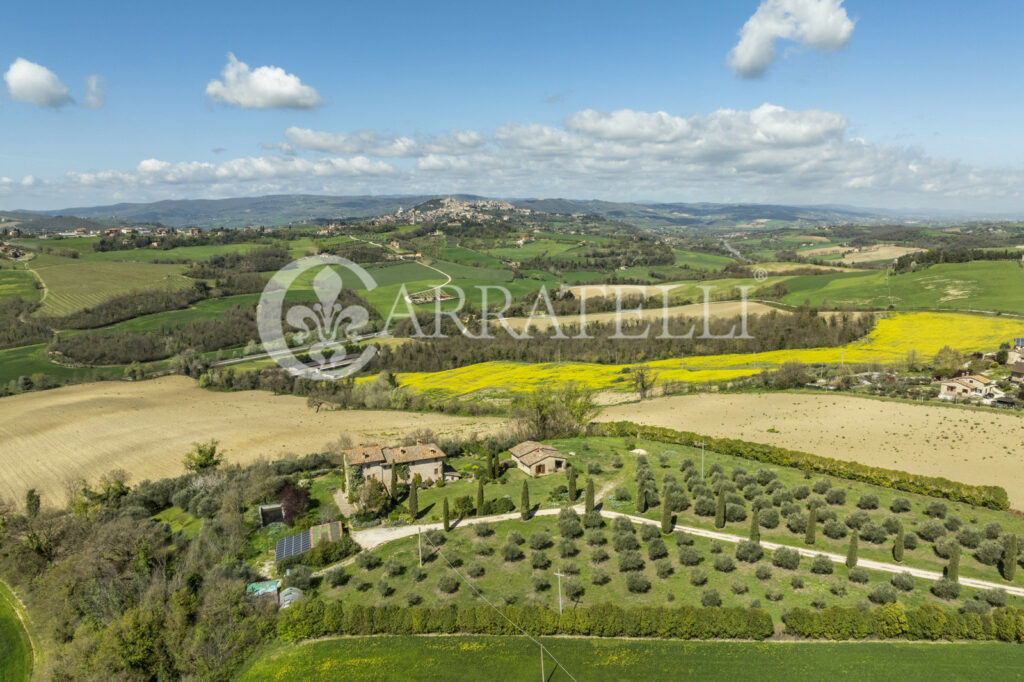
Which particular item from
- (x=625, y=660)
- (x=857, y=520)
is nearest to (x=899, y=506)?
(x=857, y=520)

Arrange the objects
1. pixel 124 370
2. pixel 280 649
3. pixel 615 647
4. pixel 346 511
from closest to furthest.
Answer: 1. pixel 615 647
2. pixel 280 649
3. pixel 346 511
4. pixel 124 370

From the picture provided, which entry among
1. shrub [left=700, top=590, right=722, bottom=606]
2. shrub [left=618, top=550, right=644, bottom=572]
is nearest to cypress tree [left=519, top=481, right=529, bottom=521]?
shrub [left=618, top=550, right=644, bottom=572]

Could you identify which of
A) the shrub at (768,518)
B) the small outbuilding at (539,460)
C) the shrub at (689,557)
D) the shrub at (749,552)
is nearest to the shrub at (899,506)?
the shrub at (768,518)

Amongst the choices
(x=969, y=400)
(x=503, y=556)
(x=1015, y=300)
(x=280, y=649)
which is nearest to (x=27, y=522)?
(x=280, y=649)

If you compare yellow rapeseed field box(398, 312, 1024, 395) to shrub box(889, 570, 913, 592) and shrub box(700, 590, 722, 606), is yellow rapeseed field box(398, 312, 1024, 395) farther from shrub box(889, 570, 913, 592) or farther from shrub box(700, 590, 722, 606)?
shrub box(700, 590, 722, 606)

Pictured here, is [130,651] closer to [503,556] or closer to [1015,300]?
[503,556]
